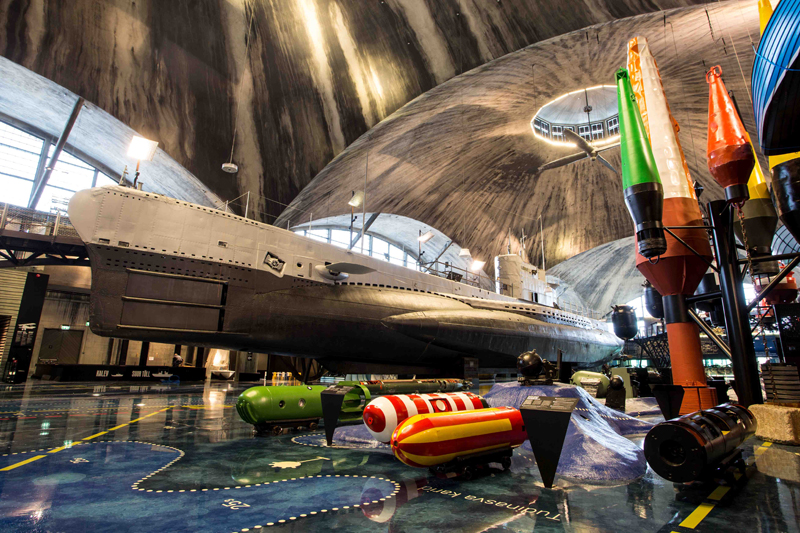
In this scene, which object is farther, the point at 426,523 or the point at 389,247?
the point at 389,247

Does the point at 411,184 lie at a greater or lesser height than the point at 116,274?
greater

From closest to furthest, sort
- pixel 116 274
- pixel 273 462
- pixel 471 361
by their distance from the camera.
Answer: pixel 273 462, pixel 116 274, pixel 471 361

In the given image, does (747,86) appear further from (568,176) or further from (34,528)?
(34,528)

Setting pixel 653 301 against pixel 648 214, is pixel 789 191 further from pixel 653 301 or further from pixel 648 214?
pixel 653 301

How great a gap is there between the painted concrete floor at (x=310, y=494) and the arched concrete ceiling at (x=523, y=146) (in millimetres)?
14134

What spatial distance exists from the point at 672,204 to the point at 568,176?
2110 cm

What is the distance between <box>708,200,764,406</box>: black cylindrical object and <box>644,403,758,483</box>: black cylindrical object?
3.10 meters

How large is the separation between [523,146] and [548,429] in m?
23.5

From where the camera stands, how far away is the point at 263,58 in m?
14.3

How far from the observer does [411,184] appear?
23297mm

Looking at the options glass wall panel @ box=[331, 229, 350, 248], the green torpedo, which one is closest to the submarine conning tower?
the green torpedo

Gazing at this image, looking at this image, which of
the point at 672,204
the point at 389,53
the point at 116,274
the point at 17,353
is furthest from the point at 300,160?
the point at 17,353

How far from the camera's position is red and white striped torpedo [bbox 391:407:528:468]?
3.91 meters

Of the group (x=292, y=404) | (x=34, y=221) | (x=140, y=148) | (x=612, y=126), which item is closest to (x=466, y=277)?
(x=612, y=126)
